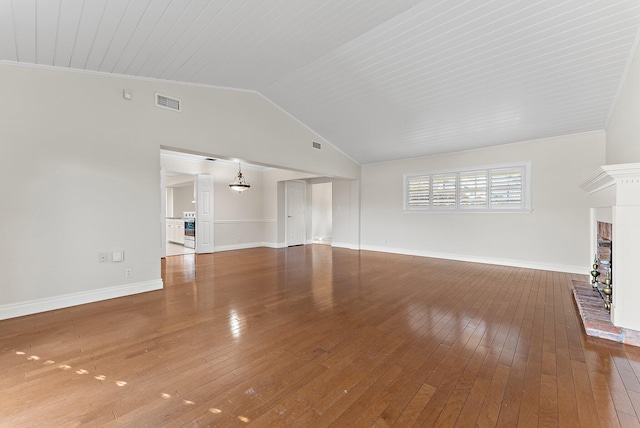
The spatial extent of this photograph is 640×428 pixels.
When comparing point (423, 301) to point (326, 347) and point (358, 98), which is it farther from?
point (358, 98)

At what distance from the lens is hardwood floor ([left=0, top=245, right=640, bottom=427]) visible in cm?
151

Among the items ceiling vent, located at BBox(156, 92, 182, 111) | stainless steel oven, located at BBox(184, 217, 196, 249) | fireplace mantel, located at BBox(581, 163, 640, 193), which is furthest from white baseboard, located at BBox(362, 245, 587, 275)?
ceiling vent, located at BBox(156, 92, 182, 111)

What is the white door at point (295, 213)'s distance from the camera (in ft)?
29.5

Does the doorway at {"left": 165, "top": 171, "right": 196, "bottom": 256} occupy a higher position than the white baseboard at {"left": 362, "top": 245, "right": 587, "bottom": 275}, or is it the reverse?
the doorway at {"left": 165, "top": 171, "right": 196, "bottom": 256}

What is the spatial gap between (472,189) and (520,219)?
3.70 feet

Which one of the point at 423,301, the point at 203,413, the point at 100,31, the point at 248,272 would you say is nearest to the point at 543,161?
the point at 423,301

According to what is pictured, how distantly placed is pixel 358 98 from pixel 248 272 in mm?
3844

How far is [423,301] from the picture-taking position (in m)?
3.45

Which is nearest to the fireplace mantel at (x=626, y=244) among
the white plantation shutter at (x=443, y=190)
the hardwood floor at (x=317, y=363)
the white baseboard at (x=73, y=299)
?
the hardwood floor at (x=317, y=363)

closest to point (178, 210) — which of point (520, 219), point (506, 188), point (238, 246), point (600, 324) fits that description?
point (238, 246)

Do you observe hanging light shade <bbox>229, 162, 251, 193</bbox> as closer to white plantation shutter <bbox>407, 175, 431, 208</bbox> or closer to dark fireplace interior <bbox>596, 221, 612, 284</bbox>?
white plantation shutter <bbox>407, 175, 431, 208</bbox>

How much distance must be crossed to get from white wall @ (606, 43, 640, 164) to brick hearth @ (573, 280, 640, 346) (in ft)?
5.35

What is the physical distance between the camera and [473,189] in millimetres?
6156

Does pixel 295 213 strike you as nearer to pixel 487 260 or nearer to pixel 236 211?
pixel 236 211
